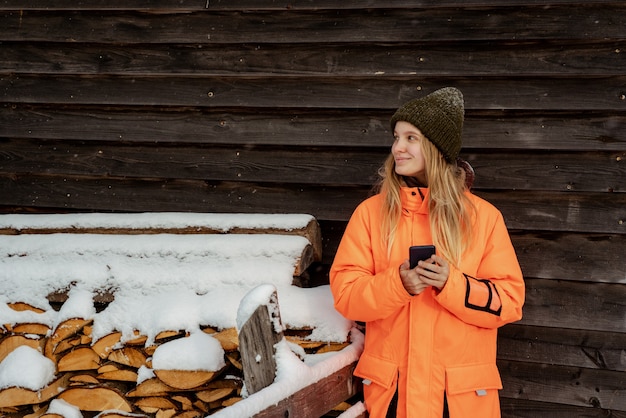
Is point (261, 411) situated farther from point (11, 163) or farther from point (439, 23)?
point (11, 163)

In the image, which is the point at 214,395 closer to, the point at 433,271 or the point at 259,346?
the point at 259,346

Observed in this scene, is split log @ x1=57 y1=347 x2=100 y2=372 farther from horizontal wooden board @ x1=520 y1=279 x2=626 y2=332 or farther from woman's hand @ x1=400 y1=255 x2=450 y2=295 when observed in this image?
horizontal wooden board @ x1=520 y1=279 x2=626 y2=332

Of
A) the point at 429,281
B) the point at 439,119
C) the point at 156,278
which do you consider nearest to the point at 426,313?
the point at 429,281

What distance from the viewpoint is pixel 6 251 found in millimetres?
3803

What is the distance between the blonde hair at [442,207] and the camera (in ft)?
9.13

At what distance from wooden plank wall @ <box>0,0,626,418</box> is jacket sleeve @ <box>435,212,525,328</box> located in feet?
2.28

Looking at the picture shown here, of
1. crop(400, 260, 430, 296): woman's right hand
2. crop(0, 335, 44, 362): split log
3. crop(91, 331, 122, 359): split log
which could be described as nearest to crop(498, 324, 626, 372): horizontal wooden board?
crop(400, 260, 430, 296): woman's right hand

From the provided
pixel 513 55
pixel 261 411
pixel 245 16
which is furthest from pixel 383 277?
pixel 245 16

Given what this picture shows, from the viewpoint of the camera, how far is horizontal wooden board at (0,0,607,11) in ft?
11.3

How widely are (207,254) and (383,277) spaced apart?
1222mm

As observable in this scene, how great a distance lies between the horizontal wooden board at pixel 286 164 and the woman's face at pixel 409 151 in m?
0.75

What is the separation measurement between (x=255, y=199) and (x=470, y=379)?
5.41 ft

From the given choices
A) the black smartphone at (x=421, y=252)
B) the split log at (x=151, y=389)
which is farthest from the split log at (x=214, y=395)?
the black smartphone at (x=421, y=252)

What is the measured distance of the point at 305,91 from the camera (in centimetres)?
370
